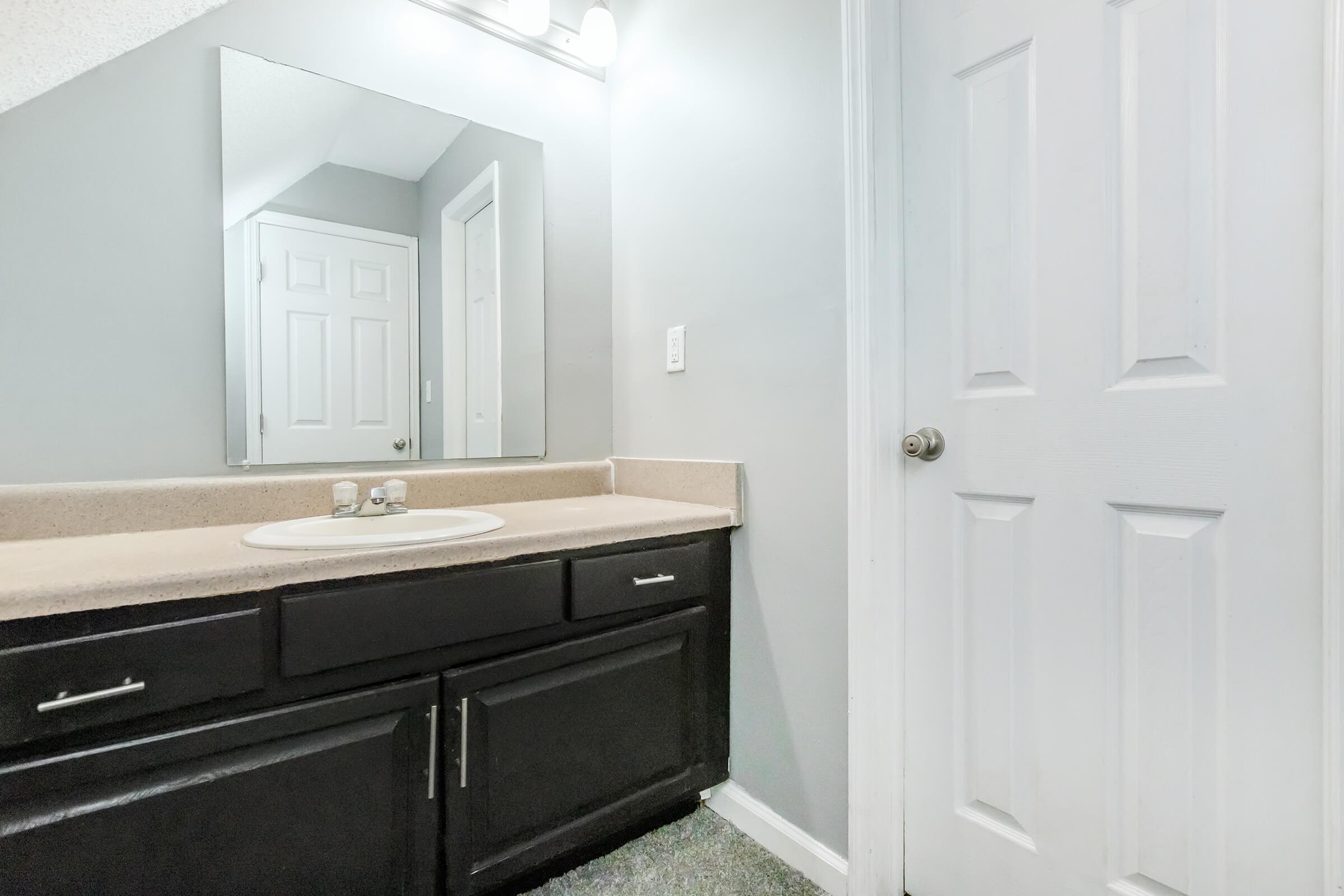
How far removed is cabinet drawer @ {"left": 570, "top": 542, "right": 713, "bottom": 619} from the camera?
1234mm

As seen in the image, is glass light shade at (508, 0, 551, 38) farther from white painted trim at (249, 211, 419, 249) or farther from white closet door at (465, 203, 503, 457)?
white painted trim at (249, 211, 419, 249)

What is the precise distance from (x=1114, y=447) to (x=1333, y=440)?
24cm

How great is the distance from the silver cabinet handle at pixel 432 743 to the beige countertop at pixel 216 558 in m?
0.26

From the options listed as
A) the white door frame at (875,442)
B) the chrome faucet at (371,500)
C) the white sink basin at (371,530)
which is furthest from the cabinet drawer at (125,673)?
the white door frame at (875,442)

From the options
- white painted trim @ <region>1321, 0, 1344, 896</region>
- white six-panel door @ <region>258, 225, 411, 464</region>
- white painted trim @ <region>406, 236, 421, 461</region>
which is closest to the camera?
white painted trim @ <region>1321, 0, 1344, 896</region>

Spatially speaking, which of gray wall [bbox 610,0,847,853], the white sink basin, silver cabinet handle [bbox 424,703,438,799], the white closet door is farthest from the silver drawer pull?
gray wall [bbox 610,0,847,853]

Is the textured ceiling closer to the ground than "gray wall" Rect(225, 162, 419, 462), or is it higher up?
higher up

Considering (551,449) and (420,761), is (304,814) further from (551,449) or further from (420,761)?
(551,449)

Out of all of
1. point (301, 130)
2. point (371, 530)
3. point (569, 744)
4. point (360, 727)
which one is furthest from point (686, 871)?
point (301, 130)

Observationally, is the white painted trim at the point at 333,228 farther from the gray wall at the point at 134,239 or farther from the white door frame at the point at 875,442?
the white door frame at the point at 875,442

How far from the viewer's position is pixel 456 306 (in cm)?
163

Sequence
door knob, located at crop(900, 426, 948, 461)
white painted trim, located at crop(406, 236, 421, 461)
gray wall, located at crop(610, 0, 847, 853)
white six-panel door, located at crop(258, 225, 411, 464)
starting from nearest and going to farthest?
door knob, located at crop(900, 426, 948, 461)
gray wall, located at crop(610, 0, 847, 853)
white six-panel door, located at crop(258, 225, 411, 464)
white painted trim, located at crop(406, 236, 421, 461)

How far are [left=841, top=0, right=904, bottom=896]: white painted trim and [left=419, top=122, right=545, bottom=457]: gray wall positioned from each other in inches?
35.8

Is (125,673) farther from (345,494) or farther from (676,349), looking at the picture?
(676,349)
